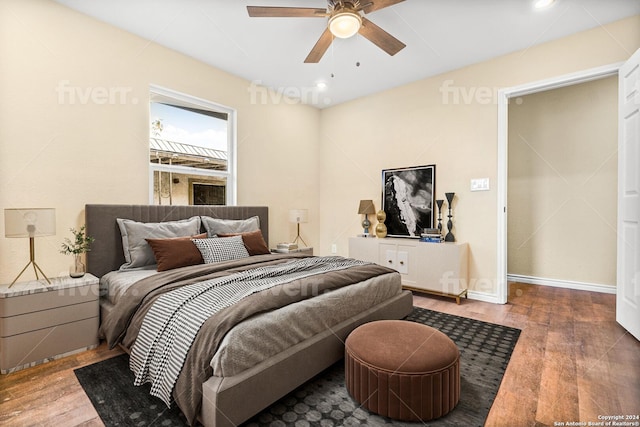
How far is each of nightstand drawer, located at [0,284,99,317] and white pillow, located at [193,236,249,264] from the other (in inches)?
32.7

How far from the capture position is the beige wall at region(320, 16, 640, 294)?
10.1 feet

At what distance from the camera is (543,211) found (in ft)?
14.5

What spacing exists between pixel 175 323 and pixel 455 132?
3.70 metres

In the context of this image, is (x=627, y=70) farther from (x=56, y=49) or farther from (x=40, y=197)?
(x=40, y=197)

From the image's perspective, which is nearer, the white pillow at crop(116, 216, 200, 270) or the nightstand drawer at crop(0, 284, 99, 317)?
the nightstand drawer at crop(0, 284, 99, 317)

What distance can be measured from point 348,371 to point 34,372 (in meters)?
2.08

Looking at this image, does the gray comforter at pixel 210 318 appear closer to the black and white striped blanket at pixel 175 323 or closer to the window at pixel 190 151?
the black and white striped blanket at pixel 175 323

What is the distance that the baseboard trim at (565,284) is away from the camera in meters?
3.93

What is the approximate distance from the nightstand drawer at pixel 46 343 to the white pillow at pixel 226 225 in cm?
127

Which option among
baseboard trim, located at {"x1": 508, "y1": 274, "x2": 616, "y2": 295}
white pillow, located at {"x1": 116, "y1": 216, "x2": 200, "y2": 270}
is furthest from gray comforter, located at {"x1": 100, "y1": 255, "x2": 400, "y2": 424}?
baseboard trim, located at {"x1": 508, "y1": 274, "x2": 616, "y2": 295}

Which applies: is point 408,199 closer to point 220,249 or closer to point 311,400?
point 220,249

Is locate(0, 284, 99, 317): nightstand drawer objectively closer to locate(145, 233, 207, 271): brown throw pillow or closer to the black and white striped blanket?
locate(145, 233, 207, 271): brown throw pillow

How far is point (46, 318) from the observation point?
7.00ft

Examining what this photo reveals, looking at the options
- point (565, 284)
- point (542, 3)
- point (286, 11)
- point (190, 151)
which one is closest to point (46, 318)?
point (190, 151)
